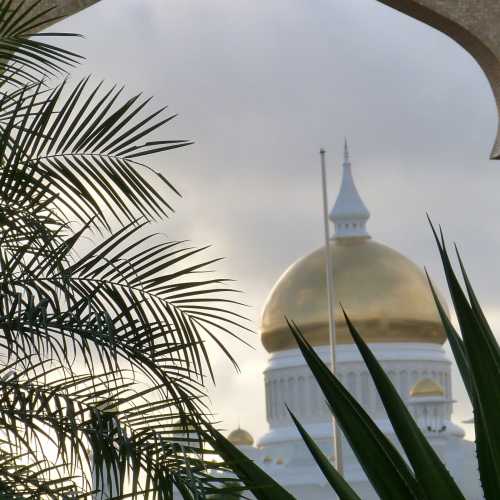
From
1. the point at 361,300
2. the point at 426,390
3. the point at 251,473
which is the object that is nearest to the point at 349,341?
the point at 361,300

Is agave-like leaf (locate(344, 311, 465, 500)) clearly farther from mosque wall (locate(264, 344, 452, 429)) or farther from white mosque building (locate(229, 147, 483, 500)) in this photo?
mosque wall (locate(264, 344, 452, 429))

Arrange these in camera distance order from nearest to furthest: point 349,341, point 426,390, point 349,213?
point 426,390 < point 349,341 < point 349,213

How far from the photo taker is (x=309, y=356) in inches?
119

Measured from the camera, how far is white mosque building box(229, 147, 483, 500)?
44.6 metres

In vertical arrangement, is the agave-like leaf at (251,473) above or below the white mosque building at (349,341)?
below

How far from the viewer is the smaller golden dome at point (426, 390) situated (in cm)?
4309

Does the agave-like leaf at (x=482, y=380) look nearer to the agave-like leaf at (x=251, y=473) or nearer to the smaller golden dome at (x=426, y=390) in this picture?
the agave-like leaf at (x=251, y=473)

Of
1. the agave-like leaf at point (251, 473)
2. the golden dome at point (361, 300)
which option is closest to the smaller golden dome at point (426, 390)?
the golden dome at point (361, 300)

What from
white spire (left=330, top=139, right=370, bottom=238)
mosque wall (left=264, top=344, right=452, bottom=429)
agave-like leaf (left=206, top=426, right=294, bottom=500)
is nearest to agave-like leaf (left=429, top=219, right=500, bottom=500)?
agave-like leaf (left=206, top=426, right=294, bottom=500)

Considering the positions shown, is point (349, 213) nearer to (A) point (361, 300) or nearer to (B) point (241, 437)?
(A) point (361, 300)

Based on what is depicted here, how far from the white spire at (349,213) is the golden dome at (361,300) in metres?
1.03

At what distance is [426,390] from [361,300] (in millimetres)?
3814

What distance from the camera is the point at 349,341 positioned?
A: 45594 millimetres

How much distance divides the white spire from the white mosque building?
31mm
